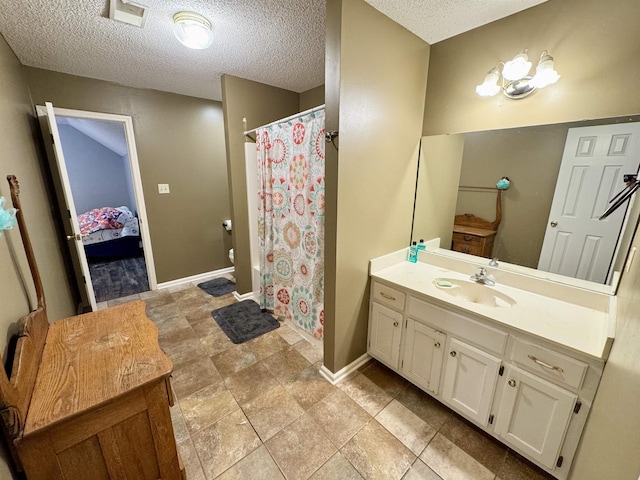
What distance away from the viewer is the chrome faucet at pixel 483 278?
1649 millimetres

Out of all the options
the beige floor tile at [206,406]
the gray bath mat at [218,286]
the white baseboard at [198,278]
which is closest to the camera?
the beige floor tile at [206,406]

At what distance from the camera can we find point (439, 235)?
205 cm

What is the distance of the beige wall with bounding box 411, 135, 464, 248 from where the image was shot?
185 cm

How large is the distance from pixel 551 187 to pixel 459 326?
3.24ft

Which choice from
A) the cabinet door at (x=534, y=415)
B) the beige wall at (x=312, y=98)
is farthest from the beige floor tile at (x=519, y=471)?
the beige wall at (x=312, y=98)

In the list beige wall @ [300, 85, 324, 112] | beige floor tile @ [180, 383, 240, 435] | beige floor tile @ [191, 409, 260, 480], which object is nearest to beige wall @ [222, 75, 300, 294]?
beige wall @ [300, 85, 324, 112]

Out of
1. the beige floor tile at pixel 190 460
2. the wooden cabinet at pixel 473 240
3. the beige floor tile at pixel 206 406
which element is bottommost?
the beige floor tile at pixel 190 460

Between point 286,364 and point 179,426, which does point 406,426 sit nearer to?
point 286,364

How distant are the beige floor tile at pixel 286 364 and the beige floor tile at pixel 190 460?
626mm

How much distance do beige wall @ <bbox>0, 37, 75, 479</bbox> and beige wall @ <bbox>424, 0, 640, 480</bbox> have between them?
70.0 inches

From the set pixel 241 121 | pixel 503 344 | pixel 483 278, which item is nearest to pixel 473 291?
pixel 483 278

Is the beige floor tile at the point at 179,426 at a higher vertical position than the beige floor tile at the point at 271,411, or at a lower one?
lower

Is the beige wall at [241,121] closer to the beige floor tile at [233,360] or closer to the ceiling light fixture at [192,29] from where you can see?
the ceiling light fixture at [192,29]

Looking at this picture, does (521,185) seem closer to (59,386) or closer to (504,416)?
(504,416)
